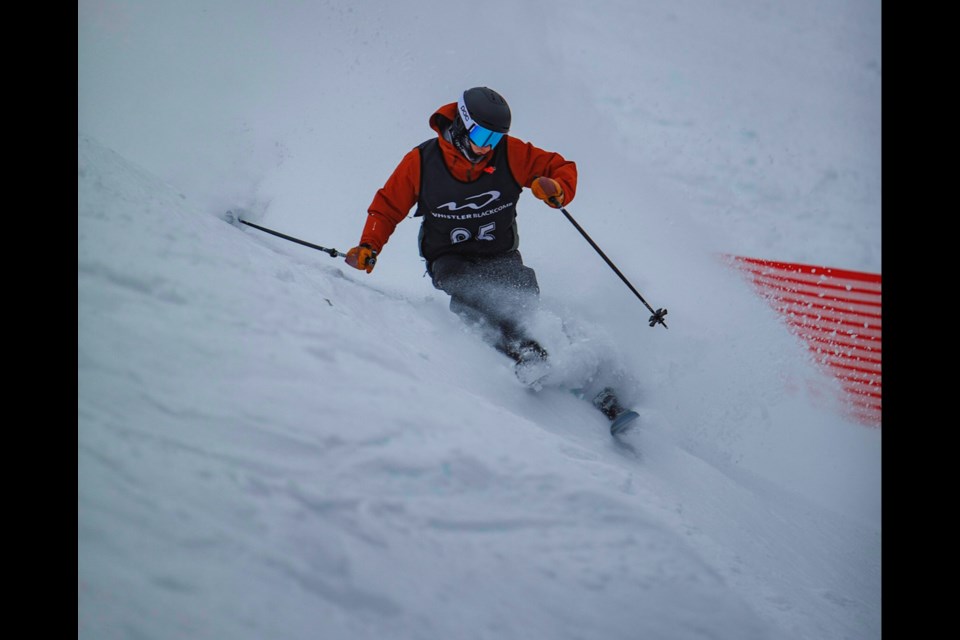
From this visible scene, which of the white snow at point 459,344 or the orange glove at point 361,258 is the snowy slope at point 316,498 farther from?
the orange glove at point 361,258

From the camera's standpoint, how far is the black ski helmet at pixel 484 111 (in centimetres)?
247

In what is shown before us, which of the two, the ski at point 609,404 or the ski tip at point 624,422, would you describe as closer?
the ski tip at point 624,422

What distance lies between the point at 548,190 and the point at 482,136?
44 centimetres

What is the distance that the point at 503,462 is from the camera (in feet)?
4.50

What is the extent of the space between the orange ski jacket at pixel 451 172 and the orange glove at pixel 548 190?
74 mm

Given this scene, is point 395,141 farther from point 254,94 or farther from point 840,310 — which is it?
point 840,310

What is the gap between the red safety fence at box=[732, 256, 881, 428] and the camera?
3836mm

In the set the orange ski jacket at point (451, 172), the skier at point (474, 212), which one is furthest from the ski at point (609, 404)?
the orange ski jacket at point (451, 172)

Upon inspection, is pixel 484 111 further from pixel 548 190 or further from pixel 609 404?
pixel 609 404

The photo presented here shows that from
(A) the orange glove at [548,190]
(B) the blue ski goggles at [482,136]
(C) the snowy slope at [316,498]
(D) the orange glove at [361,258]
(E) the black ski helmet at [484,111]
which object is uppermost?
(E) the black ski helmet at [484,111]

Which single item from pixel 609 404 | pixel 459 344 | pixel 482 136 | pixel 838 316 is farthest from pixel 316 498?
pixel 838 316

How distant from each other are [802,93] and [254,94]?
5.60 metres

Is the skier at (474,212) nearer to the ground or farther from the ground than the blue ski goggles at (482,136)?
nearer to the ground

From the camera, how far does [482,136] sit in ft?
8.24
